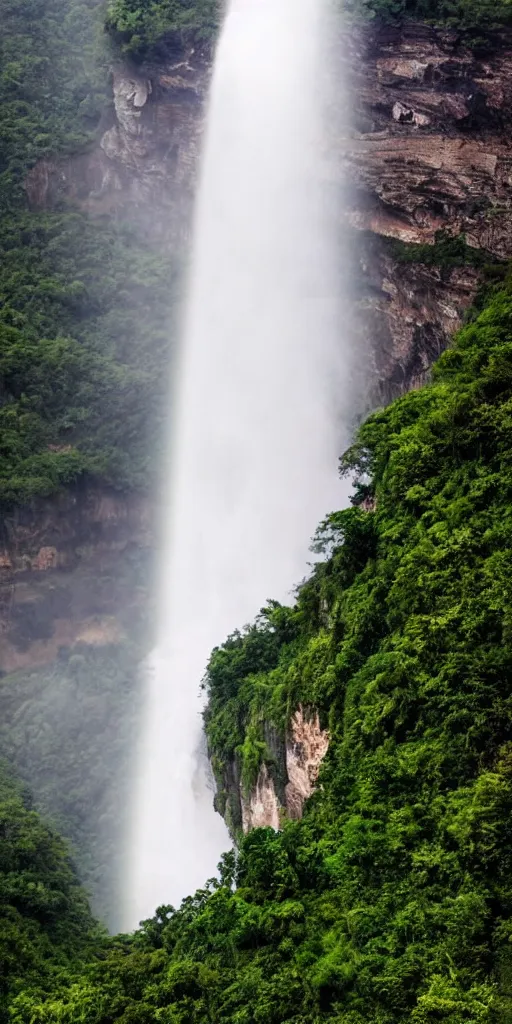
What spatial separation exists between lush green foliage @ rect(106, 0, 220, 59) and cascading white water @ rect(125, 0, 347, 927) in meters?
0.97

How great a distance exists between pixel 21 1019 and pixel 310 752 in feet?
20.8

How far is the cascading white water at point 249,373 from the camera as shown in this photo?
130ft

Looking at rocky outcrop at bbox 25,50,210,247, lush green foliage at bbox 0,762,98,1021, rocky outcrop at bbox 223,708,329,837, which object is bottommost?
lush green foliage at bbox 0,762,98,1021

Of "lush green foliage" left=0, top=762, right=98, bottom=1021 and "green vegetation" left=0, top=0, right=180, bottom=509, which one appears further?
"green vegetation" left=0, top=0, right=180, bottom=509

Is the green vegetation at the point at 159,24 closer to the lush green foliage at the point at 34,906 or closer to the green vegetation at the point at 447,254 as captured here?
the green vegetation at the point at 447,254

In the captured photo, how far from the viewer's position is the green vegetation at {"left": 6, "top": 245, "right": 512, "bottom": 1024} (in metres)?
16.5

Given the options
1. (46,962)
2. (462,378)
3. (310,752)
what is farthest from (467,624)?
(46,962)

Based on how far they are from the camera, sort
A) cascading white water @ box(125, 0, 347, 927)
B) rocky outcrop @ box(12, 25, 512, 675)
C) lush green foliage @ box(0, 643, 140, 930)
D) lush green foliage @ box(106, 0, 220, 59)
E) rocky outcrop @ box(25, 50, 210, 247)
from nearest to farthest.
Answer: rocky outcrop @ box(12, 25, 512, 675) < lush green foliage @ box(0, 643, 140, 930) < cascading white water @ box(125, 0, 347, 927) < lush green foliage @ box(106, 0, 220, 59) < rocky outcrop @ box(25, 50, 210, 247)

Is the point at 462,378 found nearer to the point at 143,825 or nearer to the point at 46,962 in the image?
the point at 46,962

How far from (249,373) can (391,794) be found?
84.5ft

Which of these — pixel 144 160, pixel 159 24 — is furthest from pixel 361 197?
pixel 144 160

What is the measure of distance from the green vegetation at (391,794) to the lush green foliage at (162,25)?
927 inches

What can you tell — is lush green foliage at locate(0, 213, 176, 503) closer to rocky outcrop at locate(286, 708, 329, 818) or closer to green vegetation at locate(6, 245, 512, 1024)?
green vegetation at locate(6, 245, 512, 1024)

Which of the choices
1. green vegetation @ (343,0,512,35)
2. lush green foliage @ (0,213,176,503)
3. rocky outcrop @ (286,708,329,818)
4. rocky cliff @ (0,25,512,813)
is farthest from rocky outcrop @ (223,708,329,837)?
green vegetation @ (343,0,512,35)
